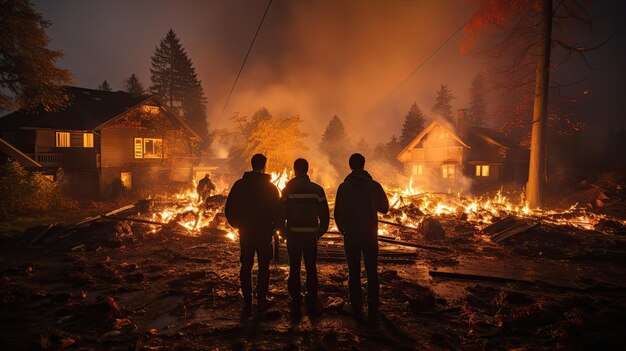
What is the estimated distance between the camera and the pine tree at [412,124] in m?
60.3

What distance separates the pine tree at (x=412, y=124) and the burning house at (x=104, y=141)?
140ft

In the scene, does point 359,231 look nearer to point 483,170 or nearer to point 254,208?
point 254,208

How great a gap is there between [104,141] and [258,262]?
88.0 ft

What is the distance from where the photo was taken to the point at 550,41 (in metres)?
16.6

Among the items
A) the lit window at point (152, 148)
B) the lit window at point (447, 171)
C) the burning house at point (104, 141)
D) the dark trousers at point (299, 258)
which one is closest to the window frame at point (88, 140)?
the burning house at point (104, 141)

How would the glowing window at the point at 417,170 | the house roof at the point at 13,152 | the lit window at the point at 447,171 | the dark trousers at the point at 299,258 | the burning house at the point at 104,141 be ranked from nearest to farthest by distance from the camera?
1. the dark trousers at the point at 299,258
2. the house roof at the point at 13,152
3. the burning house at the point at 104,141
4. the lit window at the point at 447,171
5. the glowing window at the point at 417,170

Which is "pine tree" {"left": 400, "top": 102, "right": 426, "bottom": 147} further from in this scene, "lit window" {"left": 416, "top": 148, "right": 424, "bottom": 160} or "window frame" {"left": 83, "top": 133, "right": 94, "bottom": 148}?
"window frame" {"left": 83, "top": 133, "right": 94, "bottom": 148}

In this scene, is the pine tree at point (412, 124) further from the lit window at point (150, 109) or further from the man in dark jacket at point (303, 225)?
the man in dark jacket at point (303, 225)

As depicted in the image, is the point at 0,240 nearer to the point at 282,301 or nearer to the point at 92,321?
the point at 92,321

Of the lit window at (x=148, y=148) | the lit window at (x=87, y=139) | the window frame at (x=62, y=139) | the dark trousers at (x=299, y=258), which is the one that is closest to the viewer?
the dark trousers at (x=299, y=258)

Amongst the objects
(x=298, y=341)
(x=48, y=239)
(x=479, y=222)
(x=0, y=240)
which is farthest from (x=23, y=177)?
(x=479, y=222)

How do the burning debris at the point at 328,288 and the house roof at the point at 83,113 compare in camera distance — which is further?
the house roof at the point at 83,113

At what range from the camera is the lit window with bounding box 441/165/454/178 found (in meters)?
36.2

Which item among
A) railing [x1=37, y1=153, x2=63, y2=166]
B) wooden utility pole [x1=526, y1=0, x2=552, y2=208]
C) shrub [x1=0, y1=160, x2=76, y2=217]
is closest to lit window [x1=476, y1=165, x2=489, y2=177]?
wooden utility pole [x1=526, y1=0, x2=552, y2=208]
